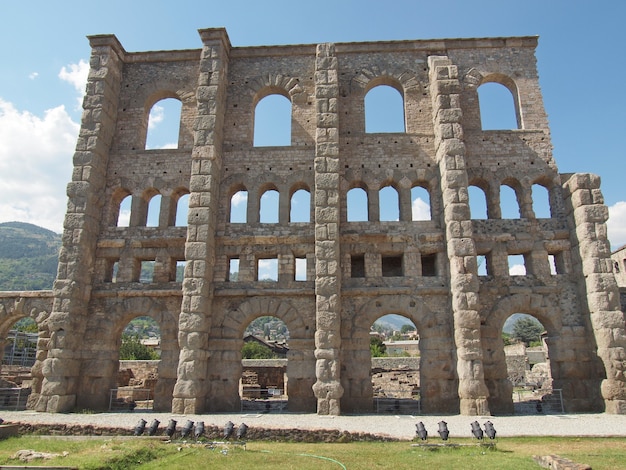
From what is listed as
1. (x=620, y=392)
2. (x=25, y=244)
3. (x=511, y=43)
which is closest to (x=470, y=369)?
(x=620, y=392)

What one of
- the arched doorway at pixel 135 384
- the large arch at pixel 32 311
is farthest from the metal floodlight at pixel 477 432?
the large arch at pixel 32 311

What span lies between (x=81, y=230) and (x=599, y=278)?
16.6m

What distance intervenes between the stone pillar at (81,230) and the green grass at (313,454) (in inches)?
209

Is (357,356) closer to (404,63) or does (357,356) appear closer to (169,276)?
(169,276)

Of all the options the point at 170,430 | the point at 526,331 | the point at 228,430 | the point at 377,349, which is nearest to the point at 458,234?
the point at 228,430

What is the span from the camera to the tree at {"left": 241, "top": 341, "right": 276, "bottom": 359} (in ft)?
161

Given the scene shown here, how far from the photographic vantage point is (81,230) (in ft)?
51.0

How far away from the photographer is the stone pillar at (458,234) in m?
13.2

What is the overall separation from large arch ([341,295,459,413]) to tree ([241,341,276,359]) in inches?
1418

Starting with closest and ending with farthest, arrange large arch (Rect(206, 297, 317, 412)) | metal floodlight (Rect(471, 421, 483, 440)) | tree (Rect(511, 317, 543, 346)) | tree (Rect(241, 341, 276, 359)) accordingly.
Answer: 1. metal floodlight (Rect(471, 421, 483, 440))
2. large arch (Rect(206, 297, 317, 412))
3. tree (Rect(241, 341, 276, 359))
4. tree (Rect(511, 317, 543, 346))

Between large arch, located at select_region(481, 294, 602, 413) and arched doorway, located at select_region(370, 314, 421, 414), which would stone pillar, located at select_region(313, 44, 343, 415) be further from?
large arch, located at select_region(481, 294, 602, 413)

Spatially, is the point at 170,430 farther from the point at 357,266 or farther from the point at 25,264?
the point at 25,264

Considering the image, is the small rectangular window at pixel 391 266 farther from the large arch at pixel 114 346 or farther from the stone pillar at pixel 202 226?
the large arch at pixel 114 346

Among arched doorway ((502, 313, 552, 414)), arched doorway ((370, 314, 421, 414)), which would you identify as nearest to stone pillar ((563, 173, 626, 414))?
arched doorway ((502, 313, 552, 414))
